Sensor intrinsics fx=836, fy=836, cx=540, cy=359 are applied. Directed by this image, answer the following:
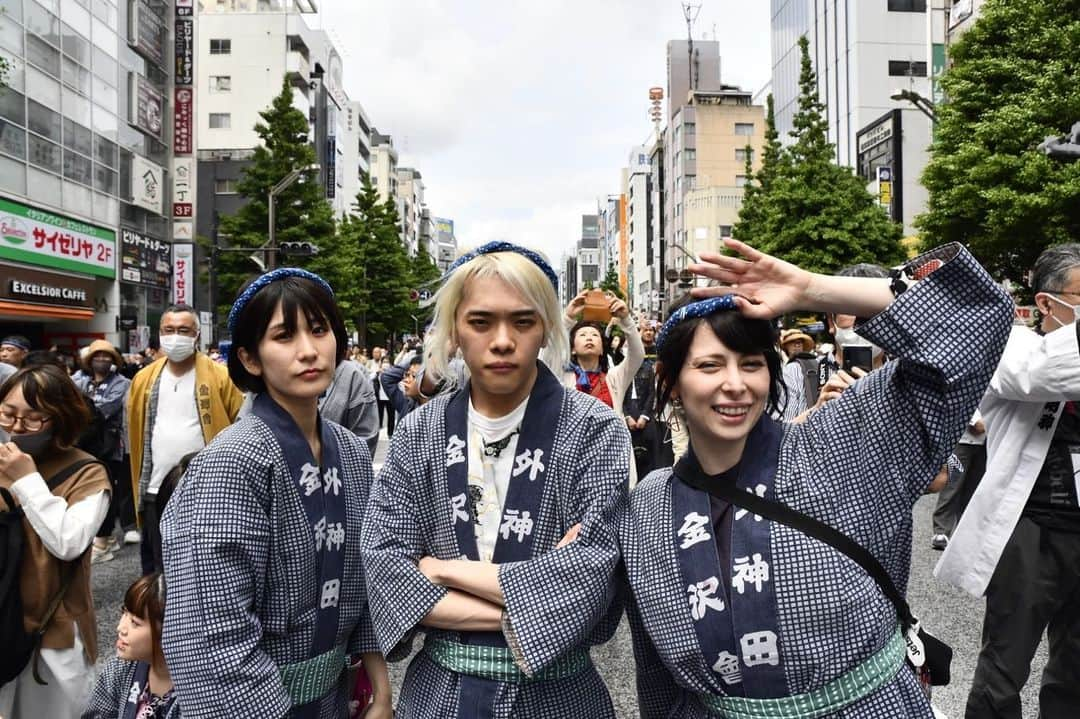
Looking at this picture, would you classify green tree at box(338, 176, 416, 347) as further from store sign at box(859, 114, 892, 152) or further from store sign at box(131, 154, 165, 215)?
store sign at box(859, 114, 892, 152)

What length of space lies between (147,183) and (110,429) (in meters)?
23.1

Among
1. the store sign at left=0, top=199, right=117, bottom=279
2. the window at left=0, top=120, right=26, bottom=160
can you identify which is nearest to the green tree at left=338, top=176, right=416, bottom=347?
the store sign at left=0, top=199, right=117, bottom=279

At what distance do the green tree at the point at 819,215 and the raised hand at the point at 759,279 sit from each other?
23564 millimetres

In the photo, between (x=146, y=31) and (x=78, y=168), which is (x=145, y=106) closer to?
(x=146, y=31)

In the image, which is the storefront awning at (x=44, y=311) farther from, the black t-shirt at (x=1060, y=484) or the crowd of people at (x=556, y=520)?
the black t-shirt at (x=1060, y=484)

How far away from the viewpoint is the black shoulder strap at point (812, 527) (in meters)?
1.77

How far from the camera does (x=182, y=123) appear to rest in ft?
97.5

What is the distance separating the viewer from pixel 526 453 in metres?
2.01

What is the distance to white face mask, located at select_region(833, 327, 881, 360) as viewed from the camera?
2.63 m

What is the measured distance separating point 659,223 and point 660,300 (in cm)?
1478

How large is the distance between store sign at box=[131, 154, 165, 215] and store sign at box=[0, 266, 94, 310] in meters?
3.74

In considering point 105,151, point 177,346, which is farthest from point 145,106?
point 177,346

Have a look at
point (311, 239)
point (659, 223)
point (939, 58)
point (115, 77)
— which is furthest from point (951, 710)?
point (659, 223)

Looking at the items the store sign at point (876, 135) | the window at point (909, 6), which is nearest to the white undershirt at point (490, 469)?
the store sign at point (876, 135)
